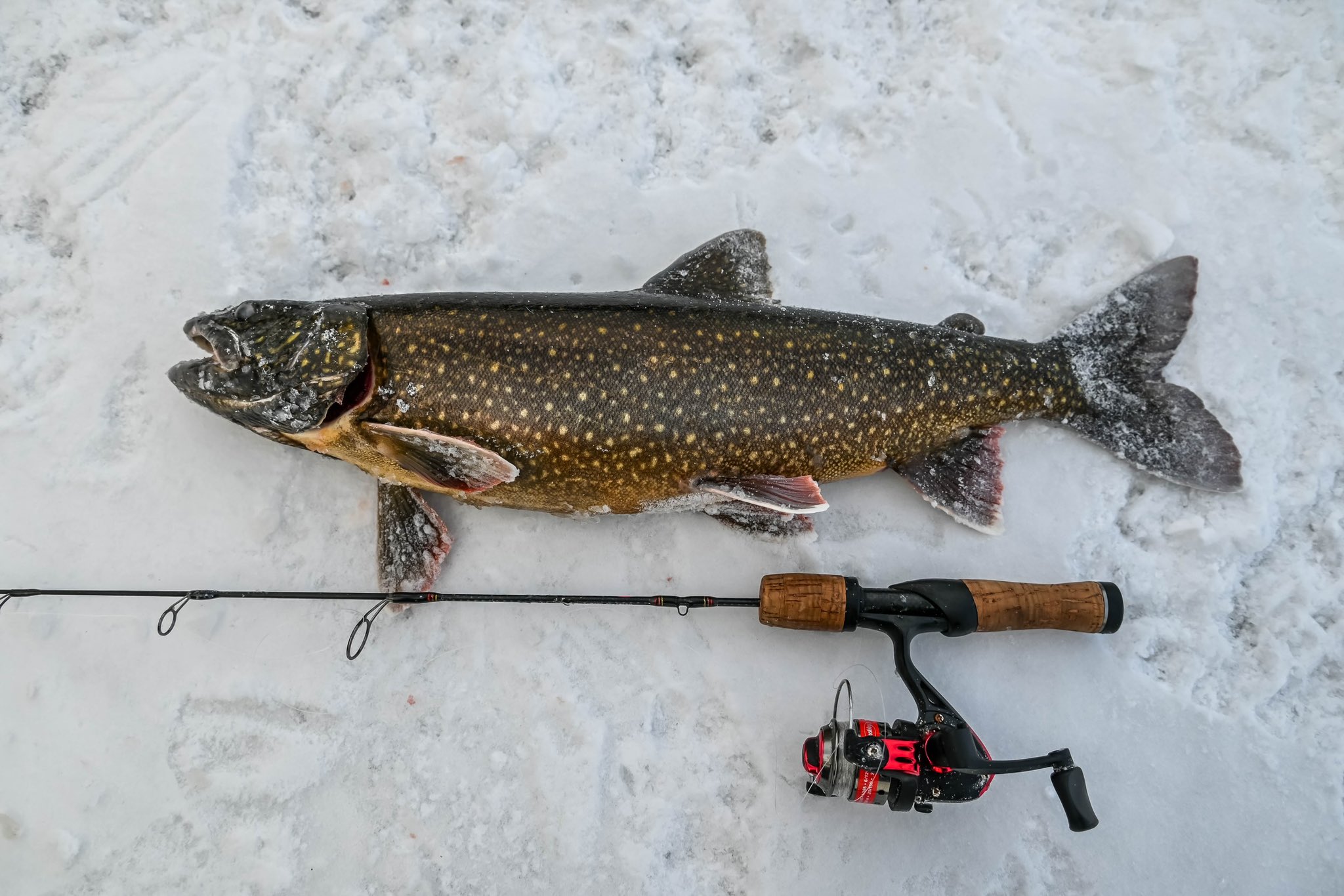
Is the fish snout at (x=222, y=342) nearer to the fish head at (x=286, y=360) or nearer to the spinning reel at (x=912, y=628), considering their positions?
the fish head at (x=286, y=360)

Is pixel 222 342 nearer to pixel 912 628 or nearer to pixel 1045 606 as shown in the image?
pixel 912 628

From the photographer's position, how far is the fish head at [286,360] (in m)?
2.91

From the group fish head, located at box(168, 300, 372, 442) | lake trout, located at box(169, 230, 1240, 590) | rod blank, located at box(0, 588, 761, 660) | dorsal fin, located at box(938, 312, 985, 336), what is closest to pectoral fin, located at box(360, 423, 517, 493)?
lake trout, located at box(169, 230, 1240, 590)

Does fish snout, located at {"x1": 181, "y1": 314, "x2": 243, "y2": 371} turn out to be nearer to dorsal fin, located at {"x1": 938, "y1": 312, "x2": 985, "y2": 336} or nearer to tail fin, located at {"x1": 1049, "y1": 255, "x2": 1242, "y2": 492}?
dorsal fin, located at {"x1": 938, "y1": 312, "x2": 985, "y2": 336}

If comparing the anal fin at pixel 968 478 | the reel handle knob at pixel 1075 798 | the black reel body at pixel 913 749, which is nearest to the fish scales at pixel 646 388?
the anal fin at pixel 968 478

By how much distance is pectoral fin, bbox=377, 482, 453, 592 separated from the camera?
11.0 feet

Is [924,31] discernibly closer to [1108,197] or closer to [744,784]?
[1108,197]

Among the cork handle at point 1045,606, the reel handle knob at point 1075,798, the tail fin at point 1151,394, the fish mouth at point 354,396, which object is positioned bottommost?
the reel handle knob at point 1075,798

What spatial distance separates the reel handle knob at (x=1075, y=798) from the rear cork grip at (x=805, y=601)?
3.08 ft

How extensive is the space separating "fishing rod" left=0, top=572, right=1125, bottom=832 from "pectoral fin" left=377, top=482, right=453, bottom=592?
4.2 inches

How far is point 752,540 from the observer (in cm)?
353

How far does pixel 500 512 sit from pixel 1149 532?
10.5 ft

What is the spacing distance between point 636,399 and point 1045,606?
197 centimetres

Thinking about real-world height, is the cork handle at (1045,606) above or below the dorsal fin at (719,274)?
below
